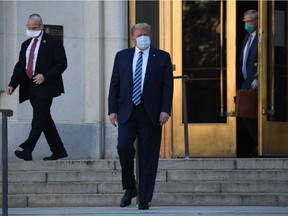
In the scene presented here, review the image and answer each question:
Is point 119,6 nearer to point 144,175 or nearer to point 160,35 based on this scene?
point 160,35

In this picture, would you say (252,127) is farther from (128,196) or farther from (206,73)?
(128,196)

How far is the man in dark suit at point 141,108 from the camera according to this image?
1086 centimetres

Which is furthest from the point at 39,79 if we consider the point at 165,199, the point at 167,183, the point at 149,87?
the point at 149,87

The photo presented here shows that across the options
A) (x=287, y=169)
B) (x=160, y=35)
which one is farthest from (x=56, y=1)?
(x=287, y=169)

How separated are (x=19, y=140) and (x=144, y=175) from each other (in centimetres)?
403

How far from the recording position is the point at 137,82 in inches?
432

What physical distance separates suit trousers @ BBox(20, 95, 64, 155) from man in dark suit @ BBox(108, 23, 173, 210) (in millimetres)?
2469

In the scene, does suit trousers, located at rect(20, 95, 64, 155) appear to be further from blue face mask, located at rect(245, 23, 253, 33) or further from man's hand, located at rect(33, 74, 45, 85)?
blue face mask, located at rect(245, 23, 253, 33)

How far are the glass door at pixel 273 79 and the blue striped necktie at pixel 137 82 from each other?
13.7 ft

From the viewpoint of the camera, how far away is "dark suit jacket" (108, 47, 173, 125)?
10.9 metres

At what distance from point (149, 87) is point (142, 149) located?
2.12ft

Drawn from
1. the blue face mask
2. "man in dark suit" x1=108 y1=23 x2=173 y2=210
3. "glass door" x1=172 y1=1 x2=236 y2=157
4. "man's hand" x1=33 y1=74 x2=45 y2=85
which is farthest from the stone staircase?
the blue face mask

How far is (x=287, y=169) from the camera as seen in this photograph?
1297 cm

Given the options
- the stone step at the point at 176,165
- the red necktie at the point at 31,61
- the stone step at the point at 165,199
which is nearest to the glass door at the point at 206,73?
the stone step at the point at 176,165
